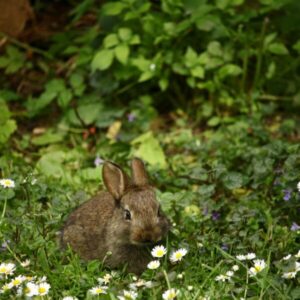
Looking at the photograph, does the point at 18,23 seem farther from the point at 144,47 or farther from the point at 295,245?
the point at 295,245

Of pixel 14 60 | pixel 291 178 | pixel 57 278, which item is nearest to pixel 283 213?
pixel 291 178

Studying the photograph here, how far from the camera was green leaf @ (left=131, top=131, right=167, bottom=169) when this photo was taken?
21.9ft

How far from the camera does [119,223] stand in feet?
16.2

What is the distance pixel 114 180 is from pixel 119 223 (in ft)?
0.95

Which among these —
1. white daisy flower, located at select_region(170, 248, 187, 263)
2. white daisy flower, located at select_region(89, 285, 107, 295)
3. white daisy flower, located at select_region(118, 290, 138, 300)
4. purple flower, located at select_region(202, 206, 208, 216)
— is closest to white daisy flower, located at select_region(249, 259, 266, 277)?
white daisy flower, located at select_region(170, 248, 187, 263)

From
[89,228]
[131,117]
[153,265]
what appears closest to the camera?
[153,265]

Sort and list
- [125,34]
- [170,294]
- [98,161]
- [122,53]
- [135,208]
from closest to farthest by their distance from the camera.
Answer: [170,294] → [135,208] → [98,161] → [122,53] → [125,34]

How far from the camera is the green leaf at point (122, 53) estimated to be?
6.89m

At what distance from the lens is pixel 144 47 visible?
723cm

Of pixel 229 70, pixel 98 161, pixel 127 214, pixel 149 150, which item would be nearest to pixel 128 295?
pixel 127 214

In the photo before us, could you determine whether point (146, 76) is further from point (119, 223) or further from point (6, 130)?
point (119, 223)

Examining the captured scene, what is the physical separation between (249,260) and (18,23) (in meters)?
4.32

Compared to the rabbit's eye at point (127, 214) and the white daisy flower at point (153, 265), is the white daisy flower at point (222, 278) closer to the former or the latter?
the white daisy flower at point (153, 265)

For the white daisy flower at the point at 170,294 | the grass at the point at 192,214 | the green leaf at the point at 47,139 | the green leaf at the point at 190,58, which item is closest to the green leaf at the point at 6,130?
the grass at the point at 192,214
